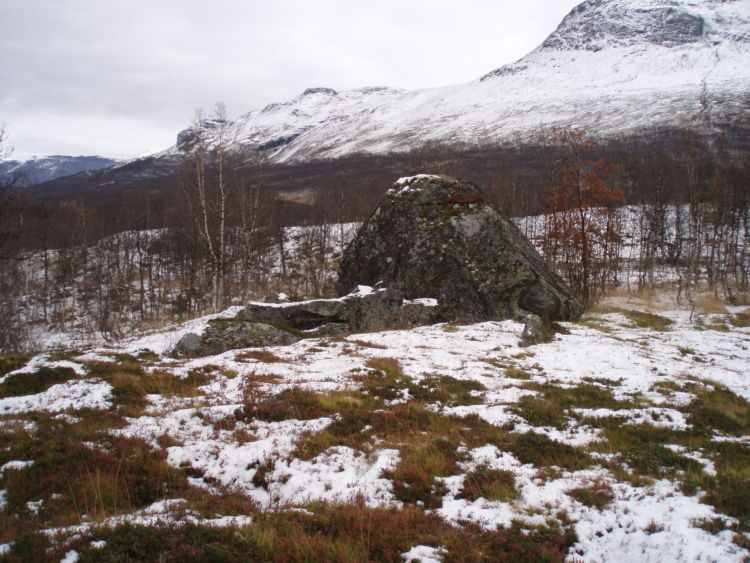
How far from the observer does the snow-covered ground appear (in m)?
5.86

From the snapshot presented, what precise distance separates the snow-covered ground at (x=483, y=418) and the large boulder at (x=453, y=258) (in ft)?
16.3

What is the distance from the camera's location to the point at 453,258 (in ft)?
80.6

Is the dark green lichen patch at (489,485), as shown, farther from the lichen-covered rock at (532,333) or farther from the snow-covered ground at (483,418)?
the lichen-covered rock at (532,333)

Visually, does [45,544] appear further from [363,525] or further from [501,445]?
[501,445]

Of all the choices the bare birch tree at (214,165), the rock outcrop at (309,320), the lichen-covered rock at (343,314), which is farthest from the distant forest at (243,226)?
the rock outcrop at (309,320)

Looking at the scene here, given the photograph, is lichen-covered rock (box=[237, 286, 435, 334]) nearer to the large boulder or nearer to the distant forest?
the large boulder

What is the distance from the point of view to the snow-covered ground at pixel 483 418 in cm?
586

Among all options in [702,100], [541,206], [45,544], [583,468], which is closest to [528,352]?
[583,468]

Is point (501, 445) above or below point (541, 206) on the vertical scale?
below

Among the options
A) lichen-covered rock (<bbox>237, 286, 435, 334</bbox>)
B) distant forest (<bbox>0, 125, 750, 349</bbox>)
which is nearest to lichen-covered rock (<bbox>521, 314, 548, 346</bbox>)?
lichen-covered rock (<bbox>237, 286, 435, 334</bbox>)

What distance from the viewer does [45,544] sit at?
466 centimetres

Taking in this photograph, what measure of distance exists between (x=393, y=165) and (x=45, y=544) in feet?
375

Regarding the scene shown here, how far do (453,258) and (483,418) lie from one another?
15.3m

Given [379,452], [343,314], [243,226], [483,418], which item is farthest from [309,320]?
[379,452]
